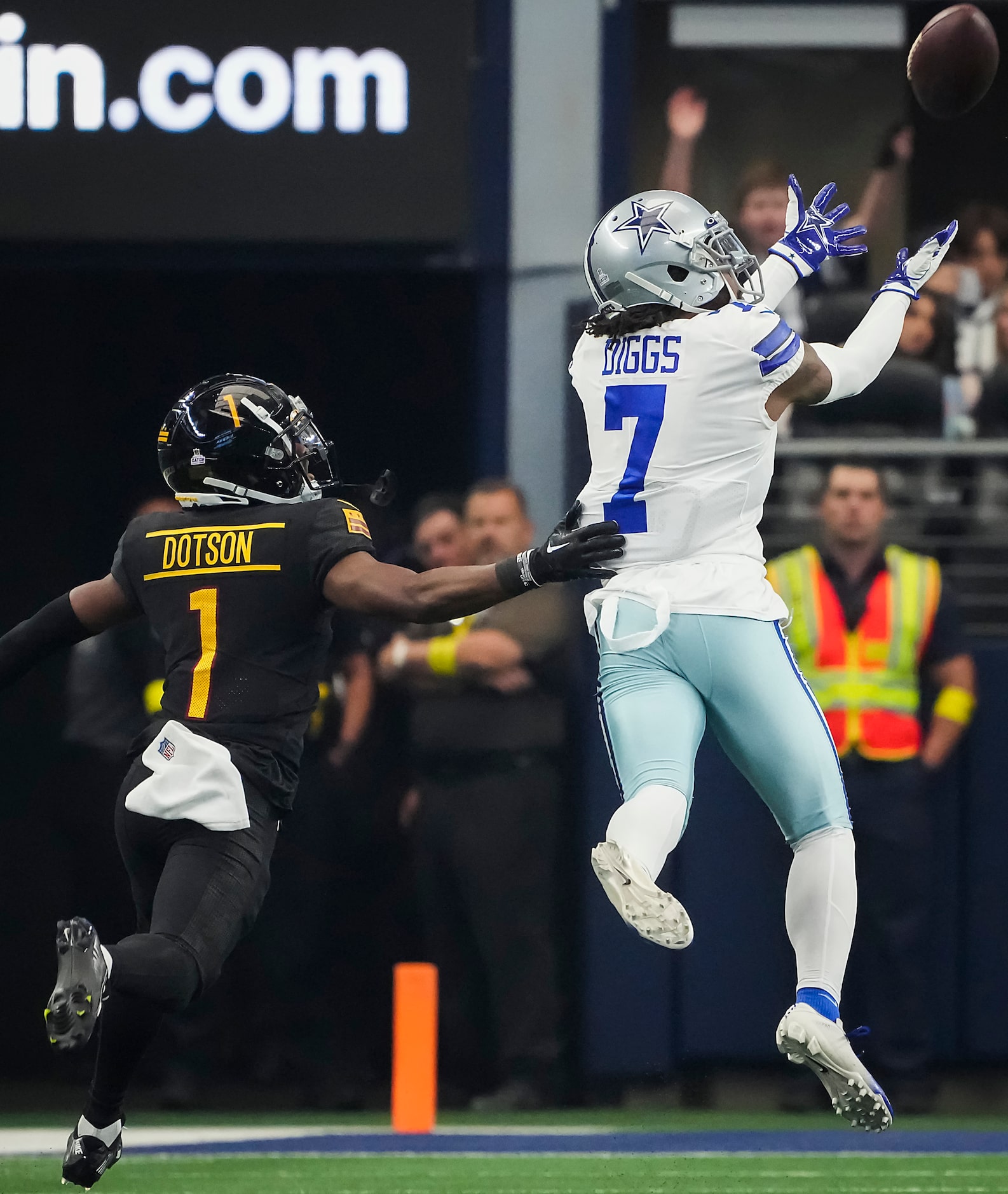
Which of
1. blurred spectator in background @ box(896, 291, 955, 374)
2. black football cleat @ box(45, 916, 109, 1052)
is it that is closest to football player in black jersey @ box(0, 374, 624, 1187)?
black football cleat @ box(45, 916, 109, 1052)

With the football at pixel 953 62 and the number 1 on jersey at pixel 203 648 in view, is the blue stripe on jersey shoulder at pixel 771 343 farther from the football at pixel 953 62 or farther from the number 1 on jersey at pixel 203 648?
the number 1 on jersey at pixel 203 648

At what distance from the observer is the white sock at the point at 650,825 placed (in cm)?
481

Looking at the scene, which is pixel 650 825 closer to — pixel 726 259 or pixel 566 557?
pixel 566 557

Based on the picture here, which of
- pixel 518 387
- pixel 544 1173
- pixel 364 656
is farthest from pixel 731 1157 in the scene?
pixel 518 387

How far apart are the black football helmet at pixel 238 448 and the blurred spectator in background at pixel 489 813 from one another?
226 centimetres

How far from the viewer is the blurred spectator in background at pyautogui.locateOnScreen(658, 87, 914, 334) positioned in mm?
7910

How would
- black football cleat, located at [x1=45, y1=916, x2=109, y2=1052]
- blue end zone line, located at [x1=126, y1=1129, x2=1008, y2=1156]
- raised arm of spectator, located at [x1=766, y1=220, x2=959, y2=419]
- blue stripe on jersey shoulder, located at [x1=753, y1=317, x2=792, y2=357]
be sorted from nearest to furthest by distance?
black football cleat, located at [x1=45, y1=916, x2=109, y2=1052]
blue stripe on jersey shoulder, located at [x1=753, y1=317, x2=792, y2=357]
raised arm of spectator, located at [x1=766, y1=220, x2=959, y2=419]
blue end zone line, located at [x1=126, y1=1129, x2=1008, y2=1156]

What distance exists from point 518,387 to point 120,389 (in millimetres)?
1760

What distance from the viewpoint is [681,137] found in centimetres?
852

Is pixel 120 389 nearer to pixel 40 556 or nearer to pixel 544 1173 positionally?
pixel 40 556

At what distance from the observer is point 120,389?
29.7ft

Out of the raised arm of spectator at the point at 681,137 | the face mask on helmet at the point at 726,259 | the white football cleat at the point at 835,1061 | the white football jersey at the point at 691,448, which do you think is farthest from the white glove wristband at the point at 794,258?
the raised arm of spectator at the point at 681,137

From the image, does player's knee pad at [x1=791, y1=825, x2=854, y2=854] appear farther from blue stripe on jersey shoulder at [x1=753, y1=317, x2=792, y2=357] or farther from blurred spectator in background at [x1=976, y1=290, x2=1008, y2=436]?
blurred spectator in background at [x1=976, y1=290, x2=1008, y2=436]

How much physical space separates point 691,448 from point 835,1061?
1352 mm
